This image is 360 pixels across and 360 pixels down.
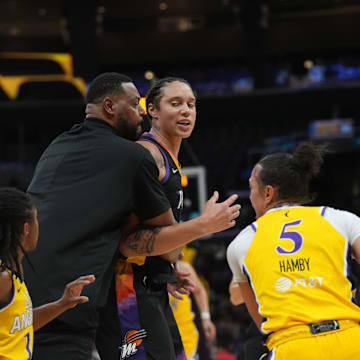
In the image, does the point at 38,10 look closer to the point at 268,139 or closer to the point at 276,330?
the point at 268,139

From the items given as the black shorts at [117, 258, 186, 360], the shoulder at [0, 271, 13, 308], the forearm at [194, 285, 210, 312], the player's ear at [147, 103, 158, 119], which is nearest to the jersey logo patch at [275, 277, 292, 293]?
the black shorts at [117, 258, 186, 360]

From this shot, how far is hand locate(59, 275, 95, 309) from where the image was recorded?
2.52 meters

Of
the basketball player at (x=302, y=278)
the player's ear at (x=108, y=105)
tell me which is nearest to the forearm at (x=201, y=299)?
the basketball player at (x=302, y=278)

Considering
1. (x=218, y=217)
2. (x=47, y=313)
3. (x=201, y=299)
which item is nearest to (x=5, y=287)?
(x=47, y=313)

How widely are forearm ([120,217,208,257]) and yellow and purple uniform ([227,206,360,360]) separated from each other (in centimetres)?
41

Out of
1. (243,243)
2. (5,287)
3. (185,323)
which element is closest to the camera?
(5,287)

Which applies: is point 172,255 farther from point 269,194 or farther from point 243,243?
point 269,194

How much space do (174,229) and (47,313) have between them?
1.93 ft

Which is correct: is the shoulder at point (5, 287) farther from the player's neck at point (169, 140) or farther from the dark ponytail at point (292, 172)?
the dark ponytail at point (292, 172)

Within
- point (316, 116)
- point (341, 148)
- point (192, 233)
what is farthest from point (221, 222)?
point (316, 116)

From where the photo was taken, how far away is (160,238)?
2758 mm

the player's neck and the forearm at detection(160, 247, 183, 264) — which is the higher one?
the player's neck

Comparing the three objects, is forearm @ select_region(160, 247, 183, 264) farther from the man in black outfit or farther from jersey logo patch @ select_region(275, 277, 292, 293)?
jersey logo patch @ select_region(275, 277, 292, 293)

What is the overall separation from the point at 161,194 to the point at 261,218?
0.58m
